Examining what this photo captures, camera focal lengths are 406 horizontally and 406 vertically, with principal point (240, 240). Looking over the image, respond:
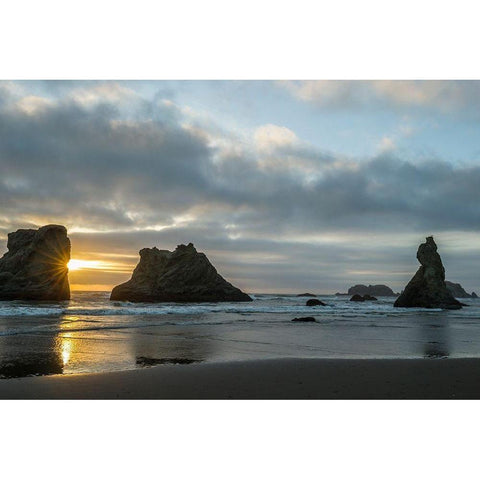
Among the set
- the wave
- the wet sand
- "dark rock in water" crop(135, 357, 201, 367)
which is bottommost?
the wave

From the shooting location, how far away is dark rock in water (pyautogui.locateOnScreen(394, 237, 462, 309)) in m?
58.7

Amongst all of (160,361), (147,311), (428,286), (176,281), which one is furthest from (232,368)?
(176,281)

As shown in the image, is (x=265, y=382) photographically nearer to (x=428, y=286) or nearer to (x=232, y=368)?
(x=232, y=368)

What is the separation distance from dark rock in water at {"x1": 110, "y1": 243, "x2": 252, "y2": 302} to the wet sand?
73.0 meters

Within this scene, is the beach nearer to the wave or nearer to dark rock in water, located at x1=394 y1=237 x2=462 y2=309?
the wave

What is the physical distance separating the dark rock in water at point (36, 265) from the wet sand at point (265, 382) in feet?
228

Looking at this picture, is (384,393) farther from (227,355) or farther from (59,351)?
(59,351)

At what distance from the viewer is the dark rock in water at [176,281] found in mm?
82250

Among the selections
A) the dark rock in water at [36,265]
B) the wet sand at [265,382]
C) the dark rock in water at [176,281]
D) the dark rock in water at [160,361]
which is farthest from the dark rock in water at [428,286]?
the dark rock in water at [36,265]

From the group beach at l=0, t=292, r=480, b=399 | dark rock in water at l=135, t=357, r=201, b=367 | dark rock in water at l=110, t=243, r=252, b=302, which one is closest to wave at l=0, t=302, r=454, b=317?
Result: beach at l=0, t=292, r=480, b=399

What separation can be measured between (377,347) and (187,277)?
71.5m

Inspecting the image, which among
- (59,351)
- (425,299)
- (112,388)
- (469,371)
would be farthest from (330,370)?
(425,299)

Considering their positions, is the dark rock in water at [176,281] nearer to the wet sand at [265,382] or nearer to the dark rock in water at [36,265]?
the dark rock in water at [36,265]

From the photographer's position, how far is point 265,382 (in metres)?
8.38
